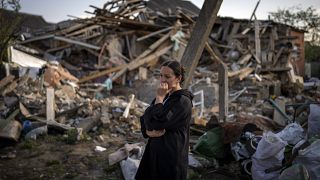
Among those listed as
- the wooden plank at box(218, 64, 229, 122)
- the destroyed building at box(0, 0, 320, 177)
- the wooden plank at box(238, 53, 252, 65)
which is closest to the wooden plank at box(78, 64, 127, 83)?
the destroyed building at box(0, 0, 320, 177)

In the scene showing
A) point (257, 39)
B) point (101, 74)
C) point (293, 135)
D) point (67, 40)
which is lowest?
point (293, 135)

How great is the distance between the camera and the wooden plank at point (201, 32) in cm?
445

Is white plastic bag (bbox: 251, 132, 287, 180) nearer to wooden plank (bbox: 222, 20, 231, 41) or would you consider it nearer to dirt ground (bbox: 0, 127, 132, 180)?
dirt ground (bbox: 0, 127, 132, 180)

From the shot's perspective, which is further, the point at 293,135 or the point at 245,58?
the point at 245,58

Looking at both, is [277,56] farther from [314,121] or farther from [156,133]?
[156,133]

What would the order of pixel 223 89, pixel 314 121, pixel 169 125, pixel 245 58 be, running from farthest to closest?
pixel 245 58 → pixel 223 89 → pixel 314 121 → pixel 169 125

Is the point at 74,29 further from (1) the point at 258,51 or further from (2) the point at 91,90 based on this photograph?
(1) the point at 258,51

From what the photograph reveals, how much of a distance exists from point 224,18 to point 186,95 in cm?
1623

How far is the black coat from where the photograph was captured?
2.55 metres

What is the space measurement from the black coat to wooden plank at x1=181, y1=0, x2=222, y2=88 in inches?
72.4

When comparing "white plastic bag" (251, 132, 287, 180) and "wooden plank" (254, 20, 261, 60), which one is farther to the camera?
"wooden plank" (254, 20, 261, 60)

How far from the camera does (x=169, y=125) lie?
2541 millimetres

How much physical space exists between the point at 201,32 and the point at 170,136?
2.29 metres

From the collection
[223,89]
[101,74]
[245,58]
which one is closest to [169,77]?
[223,89]
